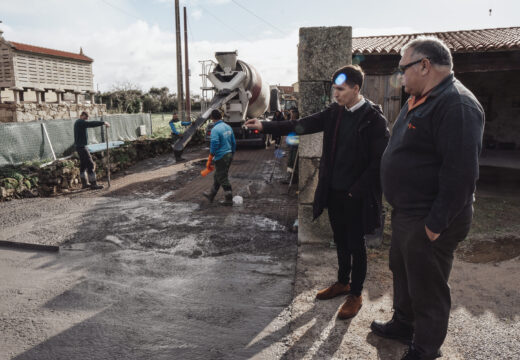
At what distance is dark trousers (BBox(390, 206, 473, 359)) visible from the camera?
7.06 feet

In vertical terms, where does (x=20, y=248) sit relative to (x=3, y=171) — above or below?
below

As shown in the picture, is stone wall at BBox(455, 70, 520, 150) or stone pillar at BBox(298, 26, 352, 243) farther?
stone wall at BBox(455, 70, 520, 150)

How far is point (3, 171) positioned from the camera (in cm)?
838

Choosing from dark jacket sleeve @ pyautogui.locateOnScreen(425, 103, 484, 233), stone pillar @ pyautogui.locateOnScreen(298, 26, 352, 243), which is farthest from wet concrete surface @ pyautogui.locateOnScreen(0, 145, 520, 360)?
dark jacket sleeve @ pyautogui.locateOnScreen(425, 103, 484, 233)

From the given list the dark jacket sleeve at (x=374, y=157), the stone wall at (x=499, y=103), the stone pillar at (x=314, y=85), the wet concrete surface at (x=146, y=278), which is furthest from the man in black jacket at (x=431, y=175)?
the stone wall at (x=499, y=103)

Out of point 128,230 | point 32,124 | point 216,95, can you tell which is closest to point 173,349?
point 128,230

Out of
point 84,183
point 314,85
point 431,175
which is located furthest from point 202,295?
point 84,183

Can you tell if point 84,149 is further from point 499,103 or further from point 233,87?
point 499,103

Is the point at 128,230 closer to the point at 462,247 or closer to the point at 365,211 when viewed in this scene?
the point at 365,211

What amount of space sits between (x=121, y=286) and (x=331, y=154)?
8.18 feet

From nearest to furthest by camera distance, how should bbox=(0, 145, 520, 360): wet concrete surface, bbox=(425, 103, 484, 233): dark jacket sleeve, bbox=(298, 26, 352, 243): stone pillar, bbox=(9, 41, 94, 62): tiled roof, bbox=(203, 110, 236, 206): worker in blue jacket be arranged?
bbox=(425, 103, 484, 233): dark jacket sleeve
bbox=(0, 145, 520, 360): wet concrete surface
bbox=(298, 26, 352, 243): stone pillar
bbox=(203, 110, 236, 206): worker in blue jacket
bbox=(9, 41, 94, 62): tiled roof

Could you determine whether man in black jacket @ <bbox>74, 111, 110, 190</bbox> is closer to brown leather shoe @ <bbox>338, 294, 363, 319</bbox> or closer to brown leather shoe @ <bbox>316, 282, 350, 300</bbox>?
brown leather shoe @ <bbox>316, 282, 350, 300</bbox>

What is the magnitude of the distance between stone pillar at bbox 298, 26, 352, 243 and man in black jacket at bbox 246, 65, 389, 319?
4.62ft

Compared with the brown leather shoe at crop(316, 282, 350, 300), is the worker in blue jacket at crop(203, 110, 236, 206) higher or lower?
higher
